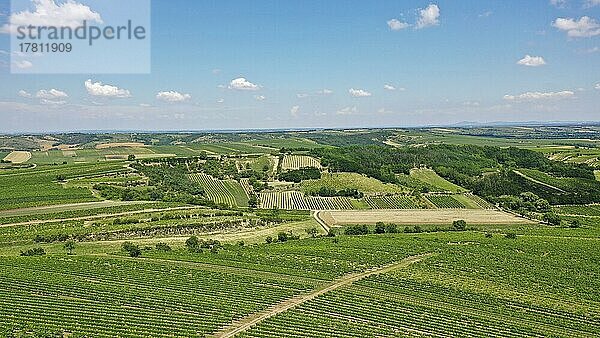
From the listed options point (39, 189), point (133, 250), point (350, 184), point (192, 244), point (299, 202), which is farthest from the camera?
point (350, 184)

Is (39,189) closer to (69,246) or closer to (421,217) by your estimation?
(69,246)

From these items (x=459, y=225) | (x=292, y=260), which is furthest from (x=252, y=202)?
(x=292, y=260)

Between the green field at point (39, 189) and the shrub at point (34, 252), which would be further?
the green field at point (39, 189)

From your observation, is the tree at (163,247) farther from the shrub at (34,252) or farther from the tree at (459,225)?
the tree at (459,225)

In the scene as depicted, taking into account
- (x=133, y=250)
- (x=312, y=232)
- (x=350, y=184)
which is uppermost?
(x=350, y=184)

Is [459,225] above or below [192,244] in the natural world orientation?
below

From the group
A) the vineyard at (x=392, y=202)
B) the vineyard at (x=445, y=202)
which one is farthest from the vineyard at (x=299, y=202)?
the vineyard at (x=445, y=202)
